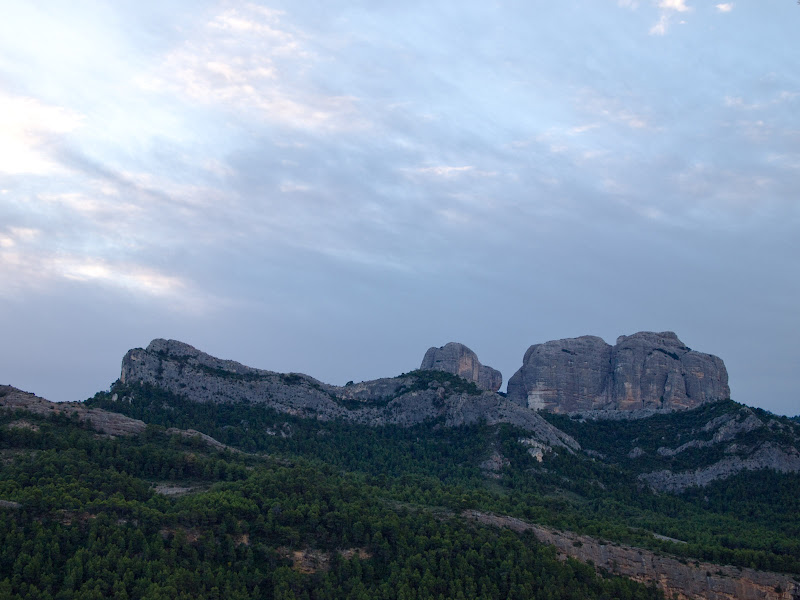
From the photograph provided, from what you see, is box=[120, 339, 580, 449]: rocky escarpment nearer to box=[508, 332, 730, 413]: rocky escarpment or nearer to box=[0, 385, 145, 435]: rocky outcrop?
box=[0, 385, 145, 435]: rocky outcrop

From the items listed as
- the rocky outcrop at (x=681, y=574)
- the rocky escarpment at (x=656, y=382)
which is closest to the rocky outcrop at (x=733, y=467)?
the rocky outcrop at (x=681, y=574)

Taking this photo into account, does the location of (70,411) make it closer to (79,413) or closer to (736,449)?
(79,413)

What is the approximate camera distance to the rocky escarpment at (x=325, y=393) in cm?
14012

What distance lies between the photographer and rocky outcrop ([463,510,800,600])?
85125 mm

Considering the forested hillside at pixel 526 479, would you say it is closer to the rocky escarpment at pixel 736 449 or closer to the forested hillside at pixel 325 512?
the forested hillside at pixel 325 512

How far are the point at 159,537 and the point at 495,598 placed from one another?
30.9 metres

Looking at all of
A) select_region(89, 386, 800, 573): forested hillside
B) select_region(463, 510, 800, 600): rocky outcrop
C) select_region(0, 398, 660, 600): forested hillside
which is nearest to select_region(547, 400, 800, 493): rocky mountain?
select_region(89, 386, 800, 573): forested hillside

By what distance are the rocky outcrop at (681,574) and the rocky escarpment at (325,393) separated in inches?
1957

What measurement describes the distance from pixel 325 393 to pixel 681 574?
272 ft

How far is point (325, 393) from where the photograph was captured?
155125 mm

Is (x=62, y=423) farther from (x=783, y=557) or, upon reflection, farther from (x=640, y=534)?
(x=783, y=557)

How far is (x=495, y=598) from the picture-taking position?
74062 millimetres

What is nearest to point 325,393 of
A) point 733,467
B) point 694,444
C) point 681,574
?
point 694,444

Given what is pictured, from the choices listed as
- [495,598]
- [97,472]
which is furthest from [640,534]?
[97,472]
